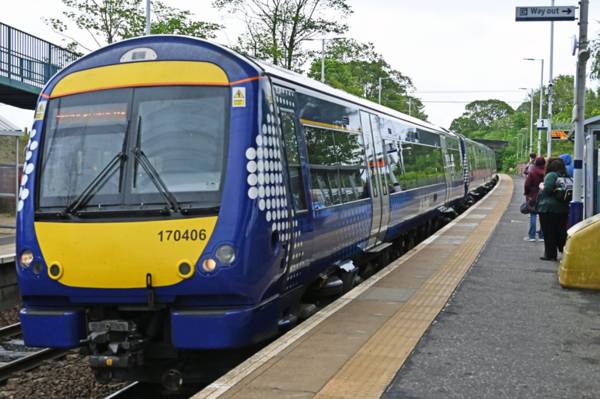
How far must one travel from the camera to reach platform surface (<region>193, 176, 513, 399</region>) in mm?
4625

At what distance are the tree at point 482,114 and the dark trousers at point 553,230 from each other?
123 meters

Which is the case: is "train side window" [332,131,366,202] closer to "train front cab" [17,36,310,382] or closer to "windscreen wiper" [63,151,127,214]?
"train front cab" [17,36,310,382]

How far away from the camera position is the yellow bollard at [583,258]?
26.9 ft

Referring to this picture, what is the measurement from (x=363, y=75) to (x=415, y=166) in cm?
5620

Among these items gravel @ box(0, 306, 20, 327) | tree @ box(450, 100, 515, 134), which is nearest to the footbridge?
gravel @ box(0, 306, 20, 327)

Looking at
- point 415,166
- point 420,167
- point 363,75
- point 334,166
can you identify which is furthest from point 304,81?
point 363,75

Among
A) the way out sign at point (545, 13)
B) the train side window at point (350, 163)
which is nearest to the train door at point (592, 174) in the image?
the way out sign at point (545, 13)

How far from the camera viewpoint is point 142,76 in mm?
5621

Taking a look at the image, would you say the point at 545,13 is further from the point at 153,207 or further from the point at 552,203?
the point at 153,207

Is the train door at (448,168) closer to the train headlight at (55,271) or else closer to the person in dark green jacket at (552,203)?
the person in dark green jacket at (552,203)

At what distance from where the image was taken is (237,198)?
519cm

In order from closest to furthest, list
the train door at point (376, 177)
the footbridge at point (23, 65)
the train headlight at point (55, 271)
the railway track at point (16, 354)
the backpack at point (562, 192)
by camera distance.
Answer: the train headlight at point (55, 271), the railway track at point (16, 354), the train door at point (376, 177), the backpack at point (562, 192), the footbridge at point (23, 65)

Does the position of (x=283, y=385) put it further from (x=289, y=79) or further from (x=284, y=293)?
(x=289, y=79)

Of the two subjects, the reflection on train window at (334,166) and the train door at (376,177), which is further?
the train door at (376,177)
